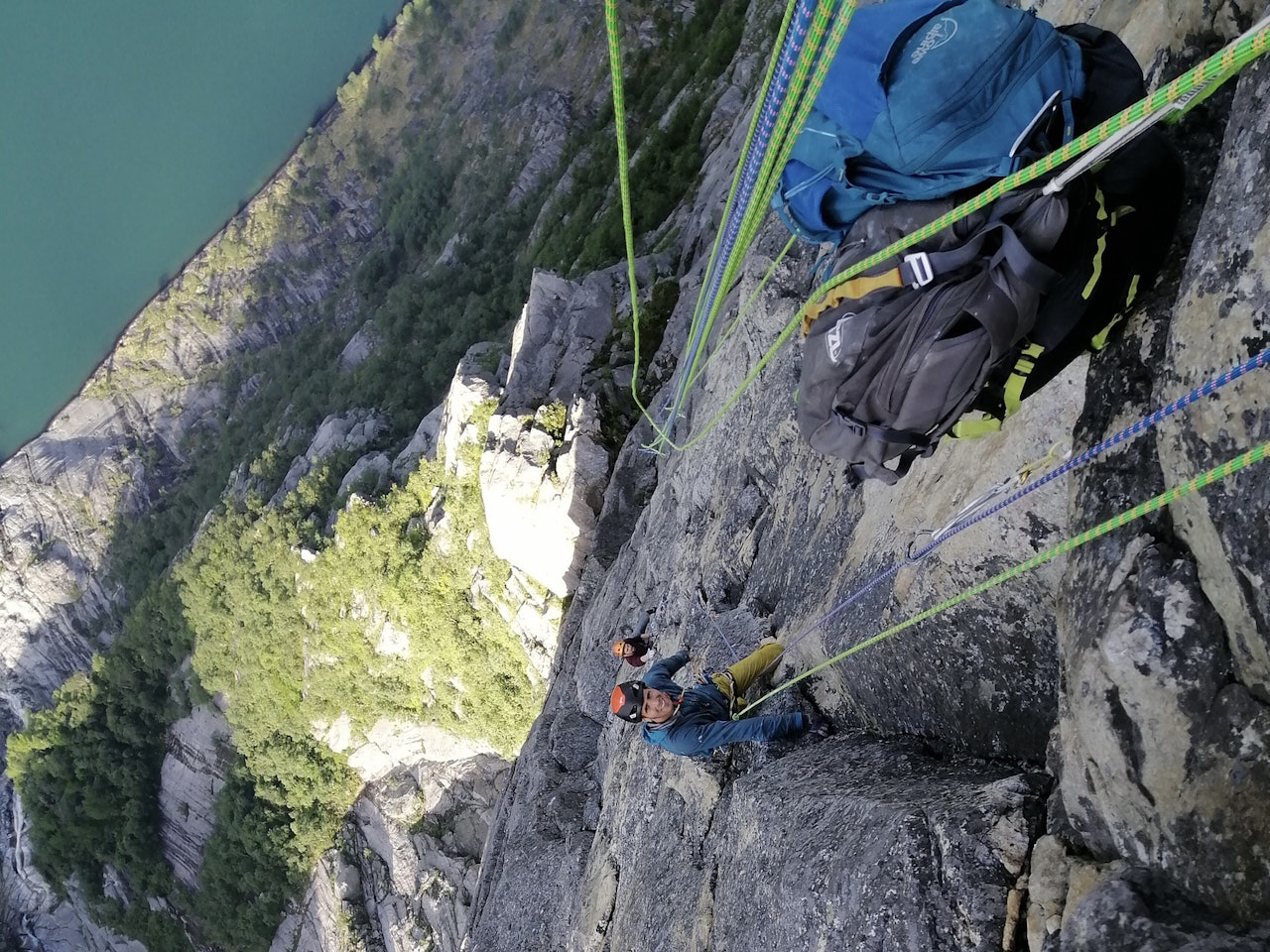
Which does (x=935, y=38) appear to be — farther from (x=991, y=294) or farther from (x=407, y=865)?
(x=407, y=865)

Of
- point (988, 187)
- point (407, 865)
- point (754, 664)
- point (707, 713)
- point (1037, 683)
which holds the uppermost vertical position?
point (988, 187)

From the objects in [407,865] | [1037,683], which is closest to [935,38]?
[1037,683]

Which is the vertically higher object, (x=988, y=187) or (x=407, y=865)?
(x=988, y=187)

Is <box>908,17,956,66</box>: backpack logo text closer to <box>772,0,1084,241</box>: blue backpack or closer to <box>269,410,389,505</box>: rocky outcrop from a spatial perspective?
<box>772,0,1084,241</box>: blue backpack

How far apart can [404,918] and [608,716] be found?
52.1 feet

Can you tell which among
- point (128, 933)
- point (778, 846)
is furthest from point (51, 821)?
point (778, 846)

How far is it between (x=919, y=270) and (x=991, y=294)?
25cm

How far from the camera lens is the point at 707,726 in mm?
5277

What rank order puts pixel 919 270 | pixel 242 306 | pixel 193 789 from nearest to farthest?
pixel 919 270
pixel 193 789
pixel 242 306

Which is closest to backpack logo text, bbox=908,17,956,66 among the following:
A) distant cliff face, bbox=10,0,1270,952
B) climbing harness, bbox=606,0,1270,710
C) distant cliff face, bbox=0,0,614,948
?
climbing harness, bbox=606,0,1270,710

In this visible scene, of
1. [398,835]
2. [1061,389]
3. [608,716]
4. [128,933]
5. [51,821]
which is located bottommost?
[128,933]

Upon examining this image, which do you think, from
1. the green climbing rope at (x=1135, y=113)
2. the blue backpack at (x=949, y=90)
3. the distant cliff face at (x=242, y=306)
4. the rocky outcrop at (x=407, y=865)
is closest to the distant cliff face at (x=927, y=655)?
the green climbing rope at (x=1135, y=113)

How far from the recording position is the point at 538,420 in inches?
563

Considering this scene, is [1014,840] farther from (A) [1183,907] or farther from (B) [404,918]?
(B) [404,918]
